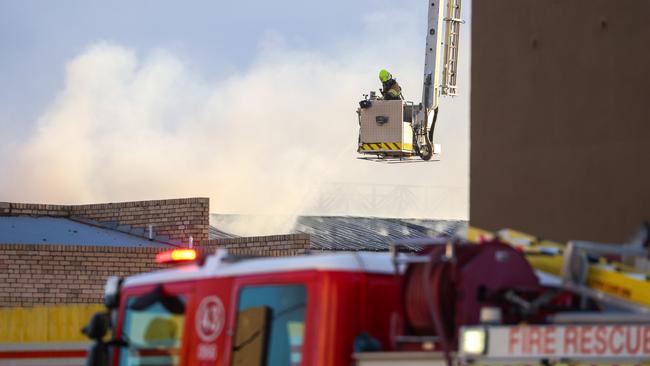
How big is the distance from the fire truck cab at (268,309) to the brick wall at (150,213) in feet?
64.7

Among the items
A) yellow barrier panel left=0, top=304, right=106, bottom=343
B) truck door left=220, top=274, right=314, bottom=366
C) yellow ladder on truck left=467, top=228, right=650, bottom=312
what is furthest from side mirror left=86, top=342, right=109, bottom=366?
yellow barrier panel left=0, top=304, right=106, bottom=343

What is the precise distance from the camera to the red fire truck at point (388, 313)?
4.54 metres

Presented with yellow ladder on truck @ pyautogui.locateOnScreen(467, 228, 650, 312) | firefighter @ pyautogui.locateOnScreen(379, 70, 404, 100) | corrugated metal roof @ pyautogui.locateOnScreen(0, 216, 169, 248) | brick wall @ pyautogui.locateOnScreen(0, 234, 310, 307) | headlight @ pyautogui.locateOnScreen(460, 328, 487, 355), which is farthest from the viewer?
corrugated metal roof @ pyautogui.locateOnScreen(0, 216, 169, 248)

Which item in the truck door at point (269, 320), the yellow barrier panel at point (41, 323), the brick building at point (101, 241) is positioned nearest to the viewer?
the truck door at point (269, 320)

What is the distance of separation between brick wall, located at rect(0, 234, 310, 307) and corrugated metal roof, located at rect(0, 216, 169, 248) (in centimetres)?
157

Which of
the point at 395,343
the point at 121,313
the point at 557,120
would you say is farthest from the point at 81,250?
the point at 395,343

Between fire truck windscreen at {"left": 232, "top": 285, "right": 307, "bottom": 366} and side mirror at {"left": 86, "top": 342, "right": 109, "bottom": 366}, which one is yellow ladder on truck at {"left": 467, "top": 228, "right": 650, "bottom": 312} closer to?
fire truck windscreen at {"left": 232, "top": 285, "right": 307, "bottom": 366}

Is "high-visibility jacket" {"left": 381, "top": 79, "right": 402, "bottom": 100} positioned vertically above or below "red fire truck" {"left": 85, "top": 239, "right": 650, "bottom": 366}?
above

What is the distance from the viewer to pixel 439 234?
33719 millimetres

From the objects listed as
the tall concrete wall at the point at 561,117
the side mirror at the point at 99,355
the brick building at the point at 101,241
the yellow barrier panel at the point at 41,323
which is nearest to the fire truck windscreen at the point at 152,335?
the side mirror at the point at 99,355

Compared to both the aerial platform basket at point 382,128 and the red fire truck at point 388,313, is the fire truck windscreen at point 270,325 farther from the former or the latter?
the aerial platform basket at point 382,128

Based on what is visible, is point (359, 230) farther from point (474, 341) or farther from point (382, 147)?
point (474, 341)

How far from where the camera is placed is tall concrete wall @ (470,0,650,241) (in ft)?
33.0

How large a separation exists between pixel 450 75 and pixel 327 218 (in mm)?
7877
